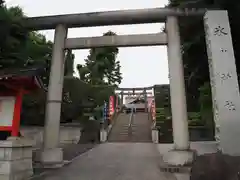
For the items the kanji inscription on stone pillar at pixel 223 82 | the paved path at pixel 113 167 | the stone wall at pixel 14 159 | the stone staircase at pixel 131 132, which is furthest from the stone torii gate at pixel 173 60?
the stone staircase at pixel 131 132

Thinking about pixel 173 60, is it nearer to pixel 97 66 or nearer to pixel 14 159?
pixel 14 159

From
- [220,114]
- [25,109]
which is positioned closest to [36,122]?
[25,109]

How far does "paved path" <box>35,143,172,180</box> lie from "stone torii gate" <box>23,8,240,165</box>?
3.05 feet

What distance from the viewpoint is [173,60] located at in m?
9.76

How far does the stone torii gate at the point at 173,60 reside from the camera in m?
8.41

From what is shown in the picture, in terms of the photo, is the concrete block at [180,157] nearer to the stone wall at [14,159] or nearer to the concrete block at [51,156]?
the concrete block at [51,156]

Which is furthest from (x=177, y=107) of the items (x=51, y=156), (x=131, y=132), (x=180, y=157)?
(x=131, y=132)

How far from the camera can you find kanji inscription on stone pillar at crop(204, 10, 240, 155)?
8.08 meters

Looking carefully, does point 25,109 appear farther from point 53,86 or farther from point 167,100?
point 167,100

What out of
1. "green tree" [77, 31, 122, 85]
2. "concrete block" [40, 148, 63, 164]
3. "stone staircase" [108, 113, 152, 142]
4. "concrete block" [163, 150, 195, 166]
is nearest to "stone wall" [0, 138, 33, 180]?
"concrete block" [40, 148, 63, 164]

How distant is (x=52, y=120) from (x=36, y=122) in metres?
7.45

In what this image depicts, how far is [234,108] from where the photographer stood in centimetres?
829

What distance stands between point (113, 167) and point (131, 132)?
9.54 meters

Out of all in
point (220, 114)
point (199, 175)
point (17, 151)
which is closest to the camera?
point (199, 175)
